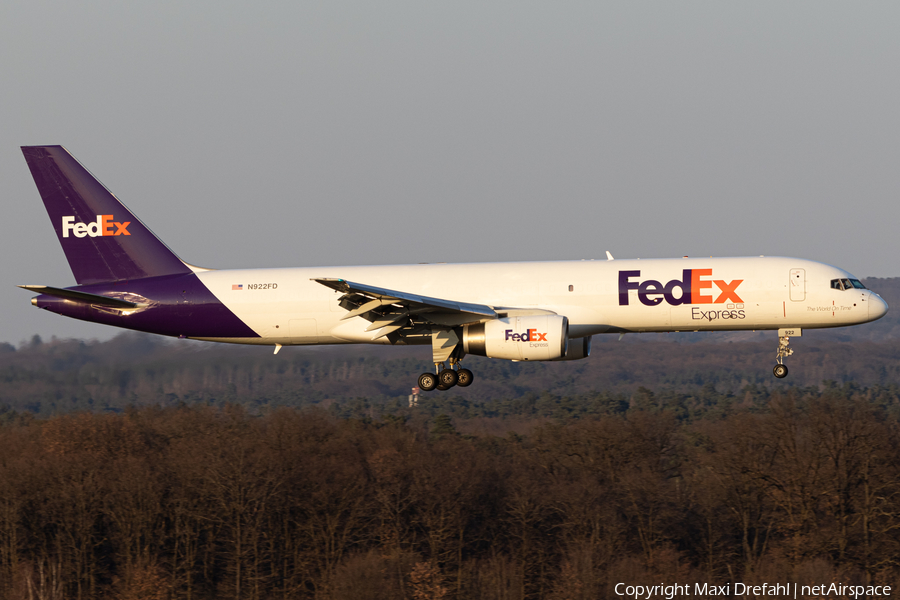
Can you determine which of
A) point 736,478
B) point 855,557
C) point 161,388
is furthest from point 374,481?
point 855,557

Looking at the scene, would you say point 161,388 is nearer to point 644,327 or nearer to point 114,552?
point 114,552

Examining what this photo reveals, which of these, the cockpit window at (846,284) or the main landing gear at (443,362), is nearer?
the cockpit window at (846,284)

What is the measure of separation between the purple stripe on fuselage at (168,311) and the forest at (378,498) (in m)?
21.0

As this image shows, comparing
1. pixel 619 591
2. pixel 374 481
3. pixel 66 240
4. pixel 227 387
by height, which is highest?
pixel 66 240

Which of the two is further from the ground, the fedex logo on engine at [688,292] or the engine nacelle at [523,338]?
the fedex logo on engine at [688,292]

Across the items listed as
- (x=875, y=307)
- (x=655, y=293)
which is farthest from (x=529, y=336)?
(x=875, y=307)

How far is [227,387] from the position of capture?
65.7m

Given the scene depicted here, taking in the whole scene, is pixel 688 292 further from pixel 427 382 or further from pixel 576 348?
pixel 427 382

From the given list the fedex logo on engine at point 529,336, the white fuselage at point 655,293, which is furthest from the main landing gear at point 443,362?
the fedex logo on engine at point 529,336

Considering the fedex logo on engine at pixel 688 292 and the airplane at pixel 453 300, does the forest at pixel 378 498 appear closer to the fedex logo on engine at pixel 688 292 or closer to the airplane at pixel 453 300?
the airplane at pixel 453 300

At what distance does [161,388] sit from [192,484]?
30.1 feet

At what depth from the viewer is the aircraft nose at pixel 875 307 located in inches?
1339

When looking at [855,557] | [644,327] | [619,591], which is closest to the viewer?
[644,327]

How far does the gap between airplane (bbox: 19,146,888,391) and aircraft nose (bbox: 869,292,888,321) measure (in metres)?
0.05
